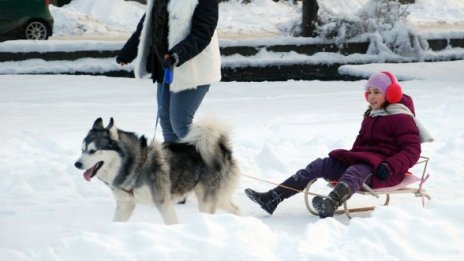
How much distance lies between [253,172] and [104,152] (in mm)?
2519

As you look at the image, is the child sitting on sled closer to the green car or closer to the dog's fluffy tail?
the dog's fluffy tail

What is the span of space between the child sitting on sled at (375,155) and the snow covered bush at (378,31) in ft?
35.1

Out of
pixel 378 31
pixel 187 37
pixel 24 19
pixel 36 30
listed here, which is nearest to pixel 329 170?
pixel 187 37

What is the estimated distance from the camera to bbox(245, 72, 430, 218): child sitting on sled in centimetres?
617

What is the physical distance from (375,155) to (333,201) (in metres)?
0.54

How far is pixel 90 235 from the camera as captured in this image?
4.56 metres

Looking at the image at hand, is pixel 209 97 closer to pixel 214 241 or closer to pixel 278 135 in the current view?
pixel 278 135

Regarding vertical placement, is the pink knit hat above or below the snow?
above

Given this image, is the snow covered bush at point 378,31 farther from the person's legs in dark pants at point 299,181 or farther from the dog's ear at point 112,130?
the dog's ear at point 112,130

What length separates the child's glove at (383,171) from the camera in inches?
242

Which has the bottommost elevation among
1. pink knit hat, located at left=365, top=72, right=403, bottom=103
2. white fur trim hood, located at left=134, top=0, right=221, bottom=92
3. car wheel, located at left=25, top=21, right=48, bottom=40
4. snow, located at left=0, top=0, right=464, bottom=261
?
car wheel, located at left=25, top=21, right=48, bottom=40

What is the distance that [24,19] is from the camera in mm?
17516

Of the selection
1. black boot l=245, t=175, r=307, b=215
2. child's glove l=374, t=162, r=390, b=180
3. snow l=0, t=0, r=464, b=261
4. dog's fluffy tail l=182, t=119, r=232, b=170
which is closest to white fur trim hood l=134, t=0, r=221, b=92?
snow l=0, t=0, r=464, b=261

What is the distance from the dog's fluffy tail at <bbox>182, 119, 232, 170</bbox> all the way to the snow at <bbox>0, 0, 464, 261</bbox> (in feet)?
0.65
